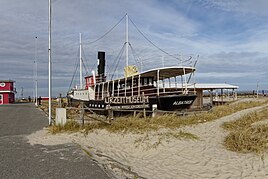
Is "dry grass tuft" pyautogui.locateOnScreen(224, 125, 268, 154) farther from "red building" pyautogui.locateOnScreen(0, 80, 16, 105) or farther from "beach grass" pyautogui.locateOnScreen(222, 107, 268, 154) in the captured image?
"red building" pyautogui.locateOnScreen(0, 80, 16, 105)

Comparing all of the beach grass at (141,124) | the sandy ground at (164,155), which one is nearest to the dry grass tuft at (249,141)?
the sandy ground at (164,155)

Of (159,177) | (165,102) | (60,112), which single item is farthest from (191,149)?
(165,102)

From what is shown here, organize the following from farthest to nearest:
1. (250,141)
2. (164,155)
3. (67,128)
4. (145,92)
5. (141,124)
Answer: (145,92), (141,124), (67,128), (250,141), (164,155)

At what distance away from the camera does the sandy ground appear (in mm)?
6773

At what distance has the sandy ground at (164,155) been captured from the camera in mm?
6773

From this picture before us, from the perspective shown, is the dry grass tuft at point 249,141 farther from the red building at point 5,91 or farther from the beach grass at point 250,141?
the red building at point 5,91

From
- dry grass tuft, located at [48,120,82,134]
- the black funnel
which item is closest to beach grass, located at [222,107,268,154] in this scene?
dry grass tuft, located at [48,120,82,134]

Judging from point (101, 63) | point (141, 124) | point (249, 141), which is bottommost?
point (249, 141)

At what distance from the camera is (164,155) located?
8.71 m

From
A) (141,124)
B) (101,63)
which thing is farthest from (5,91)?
(141,124)

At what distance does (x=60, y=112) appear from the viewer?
43.7 ft

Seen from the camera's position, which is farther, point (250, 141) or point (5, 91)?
point (5, 91)

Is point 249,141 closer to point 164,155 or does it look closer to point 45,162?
point 164,155

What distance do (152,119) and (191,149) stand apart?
19.3 ft
